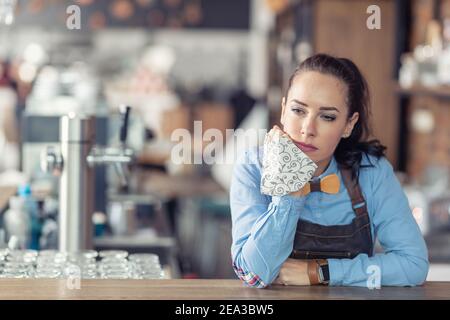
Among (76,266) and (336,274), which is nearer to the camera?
(336,274)

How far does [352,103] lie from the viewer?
205 centimetres

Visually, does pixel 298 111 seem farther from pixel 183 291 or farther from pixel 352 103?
pixel 183 291

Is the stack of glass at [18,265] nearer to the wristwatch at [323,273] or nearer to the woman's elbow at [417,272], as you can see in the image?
the wristwatch at [323,273]

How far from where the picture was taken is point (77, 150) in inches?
105

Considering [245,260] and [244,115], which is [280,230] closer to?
[245,260]

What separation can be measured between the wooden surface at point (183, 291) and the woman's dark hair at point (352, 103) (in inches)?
14.2

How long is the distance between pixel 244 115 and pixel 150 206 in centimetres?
483

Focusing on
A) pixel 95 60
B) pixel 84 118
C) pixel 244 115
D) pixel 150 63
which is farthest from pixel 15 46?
pixel 84 118

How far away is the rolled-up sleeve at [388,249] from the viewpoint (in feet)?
6.38

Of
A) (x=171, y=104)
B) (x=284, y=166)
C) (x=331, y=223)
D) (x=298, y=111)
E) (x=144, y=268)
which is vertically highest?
(x=298, y=111)

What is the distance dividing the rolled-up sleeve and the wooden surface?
5 cm

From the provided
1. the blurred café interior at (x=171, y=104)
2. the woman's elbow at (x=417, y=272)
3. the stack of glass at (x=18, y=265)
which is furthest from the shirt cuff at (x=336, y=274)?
the blurred café interior at (x=171, y=104)

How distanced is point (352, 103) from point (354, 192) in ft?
0.68

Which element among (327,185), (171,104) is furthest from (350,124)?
(171,104)
